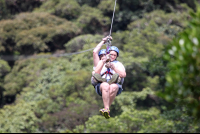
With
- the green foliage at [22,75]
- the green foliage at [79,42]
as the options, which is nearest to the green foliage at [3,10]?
the green foliage at [22,75]

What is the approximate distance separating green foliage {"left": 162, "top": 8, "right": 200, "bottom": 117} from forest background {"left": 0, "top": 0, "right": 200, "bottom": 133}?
7.53 meters

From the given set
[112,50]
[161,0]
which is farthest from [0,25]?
[112,50]

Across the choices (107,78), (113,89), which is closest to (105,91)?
(113,89)

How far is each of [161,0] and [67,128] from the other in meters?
10.7

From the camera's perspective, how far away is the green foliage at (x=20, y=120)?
1425 cm

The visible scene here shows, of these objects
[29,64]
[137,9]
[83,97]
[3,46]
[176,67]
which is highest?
[137,9]

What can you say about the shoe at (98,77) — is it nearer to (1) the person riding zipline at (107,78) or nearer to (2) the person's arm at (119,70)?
(1) the person riding zipline at (107,78)

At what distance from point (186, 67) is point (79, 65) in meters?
14.5

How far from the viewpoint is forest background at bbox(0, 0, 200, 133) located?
13422 millimetres

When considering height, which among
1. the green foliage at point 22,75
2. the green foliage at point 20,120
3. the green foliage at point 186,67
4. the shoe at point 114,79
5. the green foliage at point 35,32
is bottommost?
the green foliage at point 186,67

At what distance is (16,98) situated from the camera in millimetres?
16906

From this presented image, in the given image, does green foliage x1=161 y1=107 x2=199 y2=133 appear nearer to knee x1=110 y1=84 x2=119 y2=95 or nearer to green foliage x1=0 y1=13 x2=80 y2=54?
knee x1=110 y1=84 x2=119 y2=95

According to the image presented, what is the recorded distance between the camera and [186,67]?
2.85m

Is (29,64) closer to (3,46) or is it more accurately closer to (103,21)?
(3,46)
